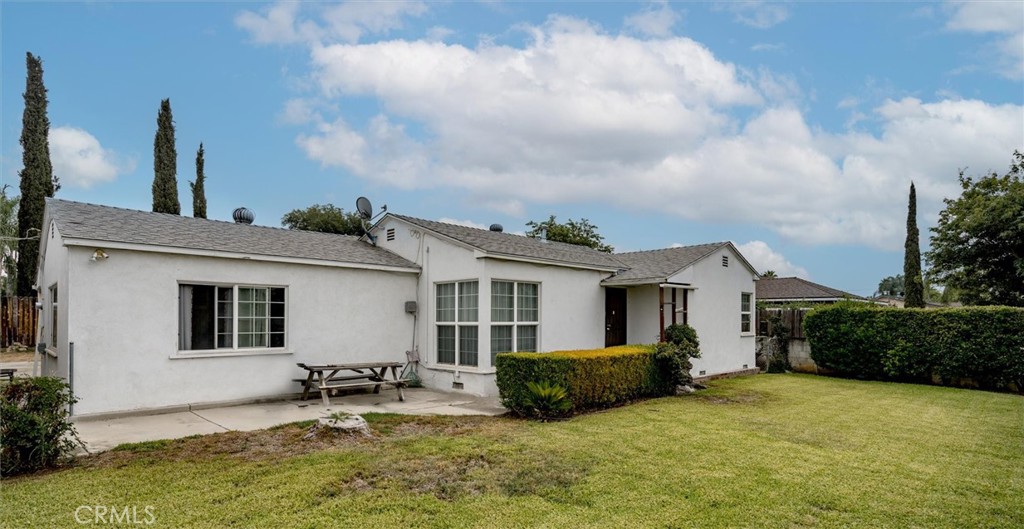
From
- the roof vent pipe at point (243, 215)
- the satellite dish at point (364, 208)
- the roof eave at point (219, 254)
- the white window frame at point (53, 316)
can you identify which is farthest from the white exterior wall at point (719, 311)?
the white window frame at point (53, 316)

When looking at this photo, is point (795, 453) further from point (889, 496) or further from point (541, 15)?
point (541, 15)

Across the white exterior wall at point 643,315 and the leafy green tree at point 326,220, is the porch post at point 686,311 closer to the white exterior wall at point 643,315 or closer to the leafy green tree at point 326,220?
the white exterior wall at point 643,315

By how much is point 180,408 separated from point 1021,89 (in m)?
16.6

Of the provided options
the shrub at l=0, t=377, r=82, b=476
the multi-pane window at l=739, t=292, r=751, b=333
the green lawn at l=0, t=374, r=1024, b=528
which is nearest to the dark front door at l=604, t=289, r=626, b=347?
the multi-pane window at l=739, t=292, r=751, b=333

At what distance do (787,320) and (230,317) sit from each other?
15.9 metres

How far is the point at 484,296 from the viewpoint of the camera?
1091 centimetres

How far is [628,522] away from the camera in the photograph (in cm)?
436

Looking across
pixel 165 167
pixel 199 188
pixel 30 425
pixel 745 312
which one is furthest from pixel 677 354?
pixel 199 188

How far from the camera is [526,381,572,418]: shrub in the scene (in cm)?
859

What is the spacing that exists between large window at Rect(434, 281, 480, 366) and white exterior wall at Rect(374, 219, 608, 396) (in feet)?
0.49

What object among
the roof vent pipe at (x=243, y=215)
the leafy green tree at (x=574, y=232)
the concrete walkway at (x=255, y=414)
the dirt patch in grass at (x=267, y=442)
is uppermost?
the leafy green tree at (x=574, y=232)

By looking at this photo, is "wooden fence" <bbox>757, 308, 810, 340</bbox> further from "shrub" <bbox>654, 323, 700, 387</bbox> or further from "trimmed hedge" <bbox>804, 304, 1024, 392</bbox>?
"shrub" <bbox>654, 323, 700, 387</bbox>

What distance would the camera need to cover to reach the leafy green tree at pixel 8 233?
2941 centimetres

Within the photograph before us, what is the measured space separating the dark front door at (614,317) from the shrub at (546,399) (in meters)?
5.31
